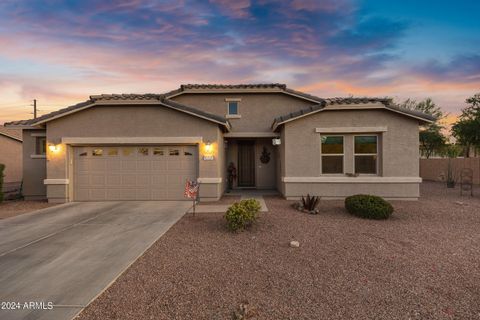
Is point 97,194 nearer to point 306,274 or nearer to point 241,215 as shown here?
point 241,215

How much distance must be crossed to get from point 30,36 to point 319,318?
53.5 ft

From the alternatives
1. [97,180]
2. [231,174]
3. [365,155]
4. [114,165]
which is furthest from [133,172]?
[365,155]

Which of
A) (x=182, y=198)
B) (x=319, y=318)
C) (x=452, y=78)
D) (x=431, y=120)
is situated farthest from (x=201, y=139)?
(x=452, y=78)

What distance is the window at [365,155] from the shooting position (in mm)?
10977

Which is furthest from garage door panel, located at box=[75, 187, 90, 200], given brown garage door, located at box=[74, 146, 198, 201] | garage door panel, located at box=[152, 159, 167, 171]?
garage door panel, located at box=[152, 159, 167, 171]

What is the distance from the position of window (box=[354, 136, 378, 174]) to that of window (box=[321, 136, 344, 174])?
0.75m

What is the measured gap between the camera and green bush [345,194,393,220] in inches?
295

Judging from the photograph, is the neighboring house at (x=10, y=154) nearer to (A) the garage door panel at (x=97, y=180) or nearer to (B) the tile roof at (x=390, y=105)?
(A) the garage door panel at (x=97, y=180)

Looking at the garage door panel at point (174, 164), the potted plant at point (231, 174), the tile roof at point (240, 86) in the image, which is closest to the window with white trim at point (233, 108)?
the tile roof at point (240, 86)

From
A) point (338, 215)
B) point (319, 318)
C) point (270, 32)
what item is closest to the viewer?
point (319, 318)

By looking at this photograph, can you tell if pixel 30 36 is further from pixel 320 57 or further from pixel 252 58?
pixel 320 57

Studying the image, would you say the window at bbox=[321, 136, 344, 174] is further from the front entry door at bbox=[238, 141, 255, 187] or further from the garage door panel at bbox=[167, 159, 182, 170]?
the garage door panel at bbox=[167, 159, 182, 170]

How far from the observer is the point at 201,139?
35.5 feet

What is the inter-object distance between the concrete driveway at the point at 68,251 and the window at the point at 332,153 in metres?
6.35
